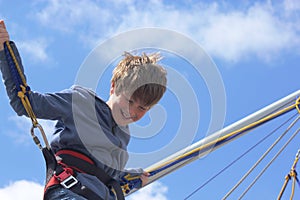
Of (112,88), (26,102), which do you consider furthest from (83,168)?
(112,88)

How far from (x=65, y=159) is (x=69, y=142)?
0.28 ft

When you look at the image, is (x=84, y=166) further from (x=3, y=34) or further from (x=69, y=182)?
(x=3, y=34)

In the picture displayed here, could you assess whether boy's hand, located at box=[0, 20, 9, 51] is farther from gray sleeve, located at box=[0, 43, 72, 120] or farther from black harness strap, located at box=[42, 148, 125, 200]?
black harness strap, located at box=[42, 148, 125, 200]

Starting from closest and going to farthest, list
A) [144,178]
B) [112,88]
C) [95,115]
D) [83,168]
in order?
[83,168] → [95,115] → [112,88] → [144,178]

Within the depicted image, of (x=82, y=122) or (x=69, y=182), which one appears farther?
(x=82, y=122)

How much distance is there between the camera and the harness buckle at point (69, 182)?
248cm

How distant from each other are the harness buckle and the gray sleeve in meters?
0.30

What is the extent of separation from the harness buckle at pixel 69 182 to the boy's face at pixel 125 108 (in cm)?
44

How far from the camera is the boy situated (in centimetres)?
251

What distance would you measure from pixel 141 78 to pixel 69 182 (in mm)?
664

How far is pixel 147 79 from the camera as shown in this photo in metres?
2.88

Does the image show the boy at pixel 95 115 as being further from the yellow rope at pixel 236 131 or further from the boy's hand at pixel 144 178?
the yellow rope at pixel 236 131

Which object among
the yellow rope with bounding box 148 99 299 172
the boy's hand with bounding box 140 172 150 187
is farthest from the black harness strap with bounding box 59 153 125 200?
the yellow rope with bounding box 148 99 299 172

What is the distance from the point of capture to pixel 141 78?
9.41 ft
